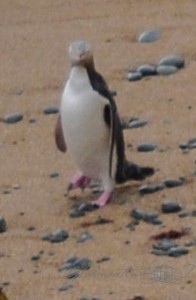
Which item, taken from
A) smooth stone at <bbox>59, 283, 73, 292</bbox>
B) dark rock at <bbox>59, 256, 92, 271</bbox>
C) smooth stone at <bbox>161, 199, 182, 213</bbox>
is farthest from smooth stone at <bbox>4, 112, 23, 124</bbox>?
smooth stone at <bbox>59, 283, 73, 292</bbox>

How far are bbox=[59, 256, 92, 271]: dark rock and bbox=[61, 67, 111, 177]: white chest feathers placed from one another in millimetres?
848

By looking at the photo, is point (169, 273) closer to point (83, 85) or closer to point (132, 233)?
point (132, 233)

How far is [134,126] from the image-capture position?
313 inches

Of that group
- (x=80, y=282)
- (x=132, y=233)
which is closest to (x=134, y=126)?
(x=132, y=233)

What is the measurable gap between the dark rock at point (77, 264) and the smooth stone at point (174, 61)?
9.63 ft

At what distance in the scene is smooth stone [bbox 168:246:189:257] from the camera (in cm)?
610

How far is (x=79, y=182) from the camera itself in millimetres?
7043

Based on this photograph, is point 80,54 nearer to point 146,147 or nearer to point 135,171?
point 135,171

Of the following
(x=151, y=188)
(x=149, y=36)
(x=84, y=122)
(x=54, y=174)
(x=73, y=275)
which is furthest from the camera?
(x=149, y=36)

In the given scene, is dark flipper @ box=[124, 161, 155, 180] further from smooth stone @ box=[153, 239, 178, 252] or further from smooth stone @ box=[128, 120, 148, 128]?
smooth stone @ box=[128, 120, 148, 128]

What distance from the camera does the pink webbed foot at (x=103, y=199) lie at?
22.5 ft

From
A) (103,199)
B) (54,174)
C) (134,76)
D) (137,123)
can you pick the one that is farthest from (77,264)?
(134,76)

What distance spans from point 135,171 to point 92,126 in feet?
1.06

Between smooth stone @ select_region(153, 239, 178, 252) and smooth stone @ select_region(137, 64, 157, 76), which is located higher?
smooth stone @ select_region(153, 239, 178, 252)
